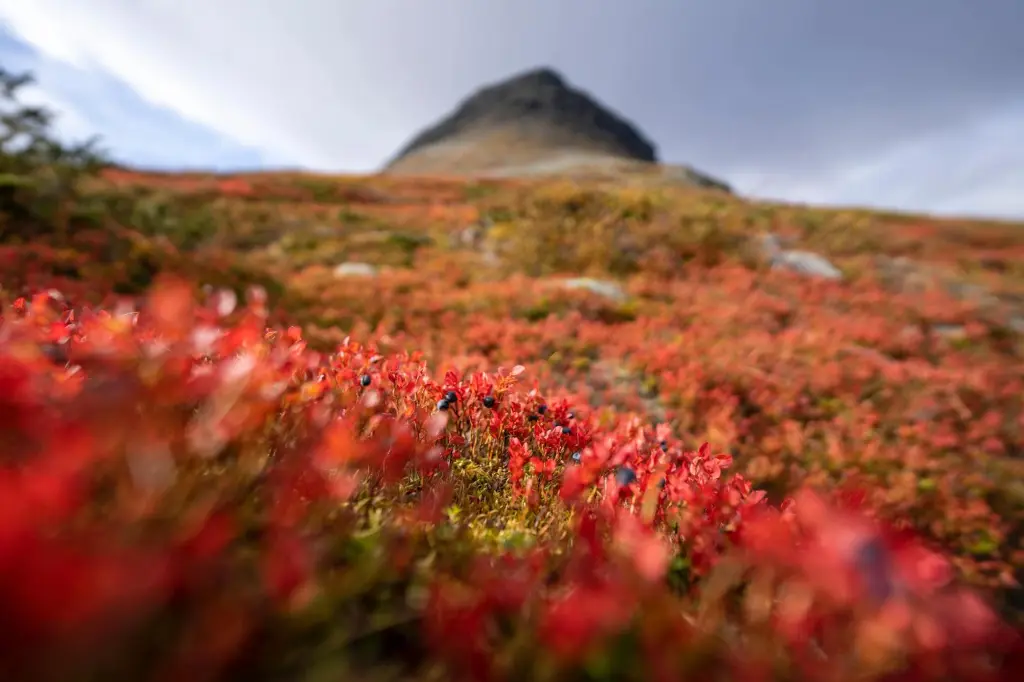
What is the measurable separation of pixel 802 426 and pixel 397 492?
239 inches

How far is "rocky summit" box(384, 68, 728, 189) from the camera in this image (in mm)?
53250

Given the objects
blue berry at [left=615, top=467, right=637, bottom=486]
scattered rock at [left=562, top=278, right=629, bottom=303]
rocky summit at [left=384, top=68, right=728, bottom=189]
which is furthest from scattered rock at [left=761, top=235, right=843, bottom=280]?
rocky summit at [left=384, top=68, right=728, bottom=189]

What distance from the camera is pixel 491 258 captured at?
1533cm

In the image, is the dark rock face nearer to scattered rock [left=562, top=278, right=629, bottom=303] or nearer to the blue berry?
scattered rock [left=562, top=278, right=629, bottom=303]

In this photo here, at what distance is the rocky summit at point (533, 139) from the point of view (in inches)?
2096

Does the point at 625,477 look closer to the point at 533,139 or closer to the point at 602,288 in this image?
the point at 602,288

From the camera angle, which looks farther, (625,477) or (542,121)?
(542,121)

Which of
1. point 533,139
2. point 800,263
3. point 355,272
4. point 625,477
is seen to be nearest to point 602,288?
point 355,272

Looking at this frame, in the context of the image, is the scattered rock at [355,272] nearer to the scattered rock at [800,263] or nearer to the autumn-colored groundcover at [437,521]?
the autumn-colored groundcover at [437,521]

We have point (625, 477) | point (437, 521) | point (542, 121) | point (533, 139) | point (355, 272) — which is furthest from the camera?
point (542, 121)

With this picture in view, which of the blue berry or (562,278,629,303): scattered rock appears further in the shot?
(562,278,629,303): scattered rock

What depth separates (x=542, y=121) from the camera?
7769cm

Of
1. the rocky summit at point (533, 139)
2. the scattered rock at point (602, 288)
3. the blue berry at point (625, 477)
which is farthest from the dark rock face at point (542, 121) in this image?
the blue berry at point (625, 477)

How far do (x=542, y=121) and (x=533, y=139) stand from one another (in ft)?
35.4
